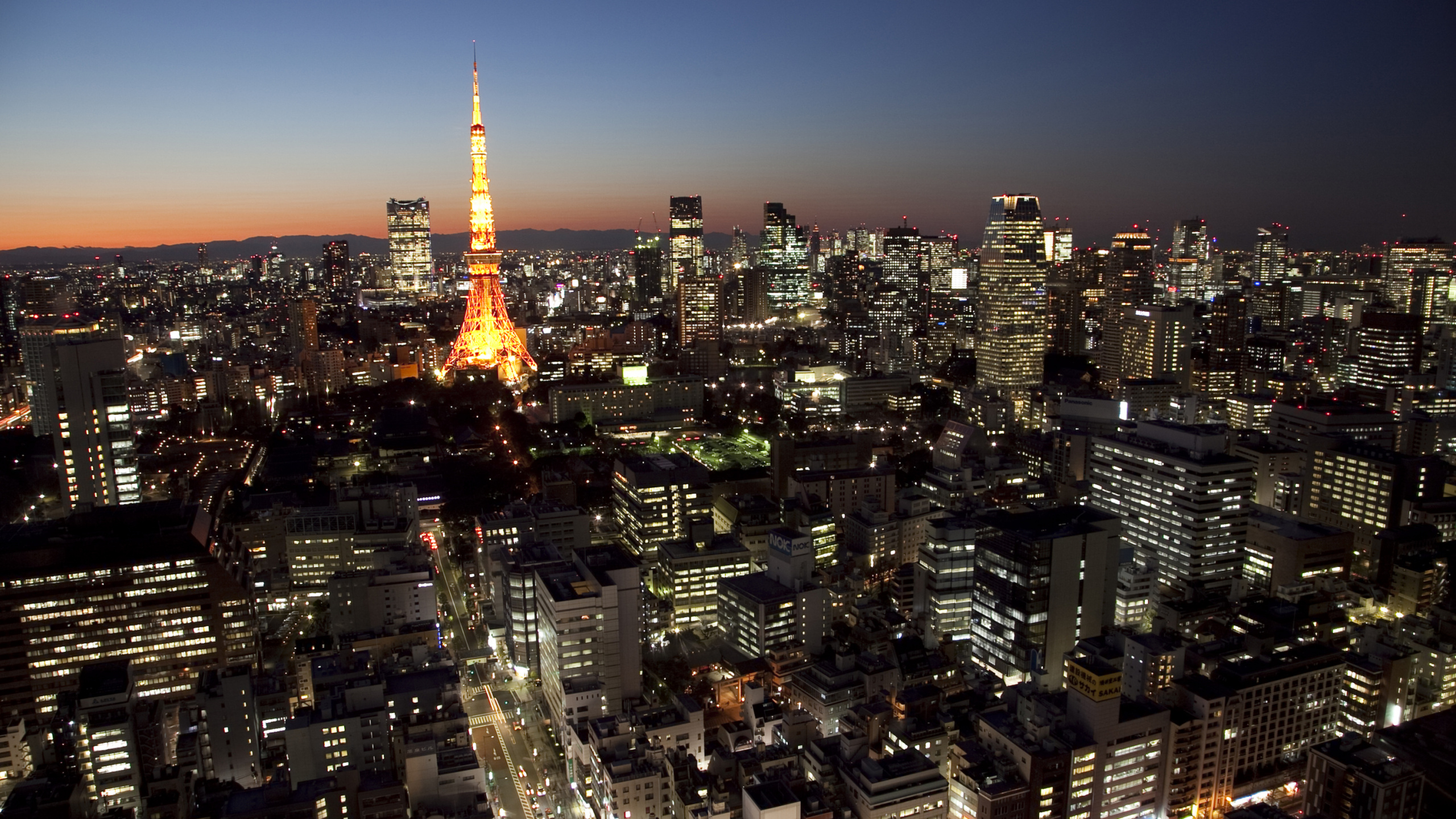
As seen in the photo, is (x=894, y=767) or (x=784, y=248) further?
(x=784, y=248)

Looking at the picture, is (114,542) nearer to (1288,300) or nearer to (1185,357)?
(1185,357)

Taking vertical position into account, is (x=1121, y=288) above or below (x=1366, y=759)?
above

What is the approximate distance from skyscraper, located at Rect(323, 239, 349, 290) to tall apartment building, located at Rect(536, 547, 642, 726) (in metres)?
43.2

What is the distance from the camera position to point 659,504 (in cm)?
1369

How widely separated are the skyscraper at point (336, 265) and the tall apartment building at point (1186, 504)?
4406 centimetres

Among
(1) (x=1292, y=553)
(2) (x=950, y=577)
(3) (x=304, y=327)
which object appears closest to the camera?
(2) (x=950, y=577)

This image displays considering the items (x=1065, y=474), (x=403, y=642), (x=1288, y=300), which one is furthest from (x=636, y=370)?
(x=1288, y=300)

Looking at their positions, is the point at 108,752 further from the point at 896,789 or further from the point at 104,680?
the point at 896,789

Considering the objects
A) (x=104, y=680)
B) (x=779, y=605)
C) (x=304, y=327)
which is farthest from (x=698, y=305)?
(x=104, y=680)

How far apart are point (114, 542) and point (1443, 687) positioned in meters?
13.9

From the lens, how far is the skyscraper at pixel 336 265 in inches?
1886

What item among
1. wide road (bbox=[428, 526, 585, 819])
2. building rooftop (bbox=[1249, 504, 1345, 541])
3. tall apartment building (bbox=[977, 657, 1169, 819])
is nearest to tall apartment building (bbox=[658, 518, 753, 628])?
wide road (bbox=[428, 526, 585, 819])

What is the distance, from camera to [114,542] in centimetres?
981

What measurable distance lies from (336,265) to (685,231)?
19.2 m
